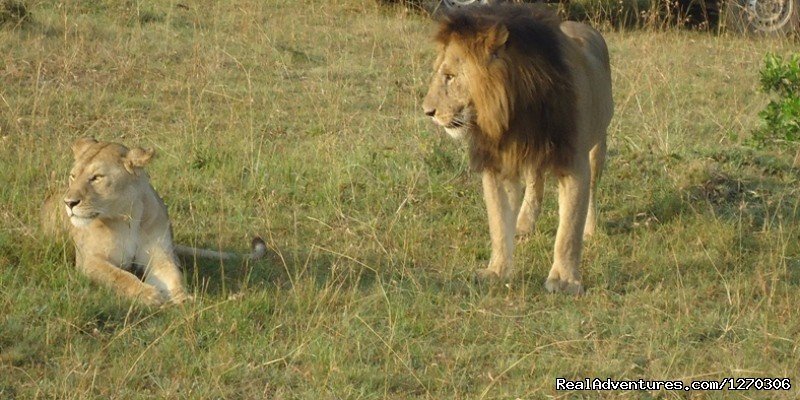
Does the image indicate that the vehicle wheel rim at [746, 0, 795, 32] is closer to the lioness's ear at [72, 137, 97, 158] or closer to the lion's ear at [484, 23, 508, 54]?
the lion's ear at [484, 23, 508, 54]

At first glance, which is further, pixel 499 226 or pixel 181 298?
pixel 499 226

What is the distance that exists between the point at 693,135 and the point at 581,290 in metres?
3.00

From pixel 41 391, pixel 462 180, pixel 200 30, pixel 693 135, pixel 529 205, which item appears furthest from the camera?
pixel 200 30

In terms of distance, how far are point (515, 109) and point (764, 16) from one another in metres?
6.29

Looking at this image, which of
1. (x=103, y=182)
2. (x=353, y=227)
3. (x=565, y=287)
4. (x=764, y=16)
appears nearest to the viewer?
(x=103, y=182)

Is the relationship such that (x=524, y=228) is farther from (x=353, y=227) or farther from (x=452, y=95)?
(x=452, y=95)

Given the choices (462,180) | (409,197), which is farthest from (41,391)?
(462,180)

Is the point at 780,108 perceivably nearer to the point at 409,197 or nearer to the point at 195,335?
the point at 409,197

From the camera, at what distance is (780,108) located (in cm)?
556

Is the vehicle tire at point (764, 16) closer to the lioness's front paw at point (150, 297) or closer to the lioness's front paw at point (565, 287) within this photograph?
the lioness's front paw at point (565, 287)

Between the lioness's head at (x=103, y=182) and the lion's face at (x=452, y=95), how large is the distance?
1.17 meters

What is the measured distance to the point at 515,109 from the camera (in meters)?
4.93

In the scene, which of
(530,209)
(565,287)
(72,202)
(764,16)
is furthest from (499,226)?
(764,16)

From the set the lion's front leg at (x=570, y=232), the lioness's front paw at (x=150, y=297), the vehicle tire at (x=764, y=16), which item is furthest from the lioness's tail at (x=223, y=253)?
the vehicle tire at (x=764, y=16)
